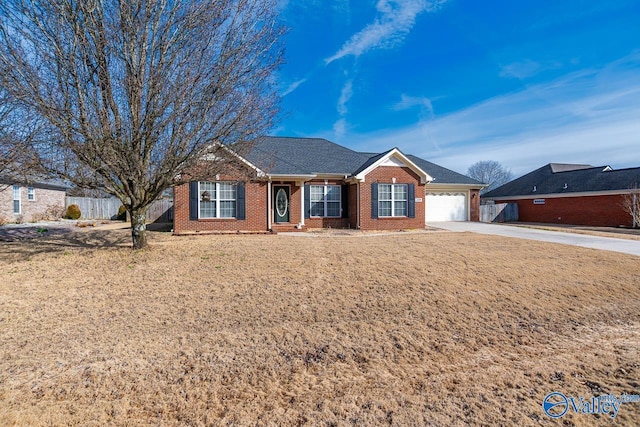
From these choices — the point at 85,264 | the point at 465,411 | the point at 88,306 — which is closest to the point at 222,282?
the point at 88,306

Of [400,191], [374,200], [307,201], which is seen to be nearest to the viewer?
[374,200]

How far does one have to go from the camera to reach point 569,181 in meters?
25.6

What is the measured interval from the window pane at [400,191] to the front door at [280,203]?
5.54 metres

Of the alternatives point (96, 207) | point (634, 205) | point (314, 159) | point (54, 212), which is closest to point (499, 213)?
point (634, 205)

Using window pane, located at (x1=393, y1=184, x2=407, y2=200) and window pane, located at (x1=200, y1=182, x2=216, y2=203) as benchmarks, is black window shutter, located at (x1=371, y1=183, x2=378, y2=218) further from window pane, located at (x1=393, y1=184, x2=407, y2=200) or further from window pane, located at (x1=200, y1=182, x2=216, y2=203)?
window pane, located at (x1=200, y1=182, x2=216, y2=203)

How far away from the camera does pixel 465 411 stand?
9.88ft

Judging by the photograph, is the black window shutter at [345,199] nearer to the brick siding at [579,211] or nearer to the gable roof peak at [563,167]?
the brick siding at [579,211]

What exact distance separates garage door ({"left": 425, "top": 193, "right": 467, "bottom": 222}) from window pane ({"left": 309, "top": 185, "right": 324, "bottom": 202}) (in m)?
8.81

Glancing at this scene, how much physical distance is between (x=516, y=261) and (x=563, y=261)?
4.56 feet

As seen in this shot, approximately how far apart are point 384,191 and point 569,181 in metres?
18.3

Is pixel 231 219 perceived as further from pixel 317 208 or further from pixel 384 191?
pixel 384 191

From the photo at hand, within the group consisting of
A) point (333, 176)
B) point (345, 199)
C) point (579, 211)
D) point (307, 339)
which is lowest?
point (307, 339)

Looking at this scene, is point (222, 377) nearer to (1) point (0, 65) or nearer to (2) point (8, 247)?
(1) point (0, 65)

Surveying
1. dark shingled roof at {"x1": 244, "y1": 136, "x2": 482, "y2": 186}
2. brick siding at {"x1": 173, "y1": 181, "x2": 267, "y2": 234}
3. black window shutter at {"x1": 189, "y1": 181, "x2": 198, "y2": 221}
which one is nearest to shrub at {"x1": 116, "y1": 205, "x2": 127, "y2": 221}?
dark shingled roof at {"x1": 244, "y1": 136, "x2": 482, "y2": 186}
